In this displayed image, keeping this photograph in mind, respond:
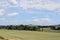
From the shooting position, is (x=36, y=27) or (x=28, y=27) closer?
(x=36, y=27)

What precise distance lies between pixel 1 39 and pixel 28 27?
36.4 meters

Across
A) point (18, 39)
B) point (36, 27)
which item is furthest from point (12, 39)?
point (36, 27)

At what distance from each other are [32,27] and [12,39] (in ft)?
114

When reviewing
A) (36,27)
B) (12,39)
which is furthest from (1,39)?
(36,27)

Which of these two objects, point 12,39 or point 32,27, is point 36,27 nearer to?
point 32,27

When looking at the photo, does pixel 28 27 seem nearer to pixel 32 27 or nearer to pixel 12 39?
pixel 32 27

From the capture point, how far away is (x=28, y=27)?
6544 cm

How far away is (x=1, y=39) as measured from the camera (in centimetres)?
2925

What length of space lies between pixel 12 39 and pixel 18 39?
1069 millimetres

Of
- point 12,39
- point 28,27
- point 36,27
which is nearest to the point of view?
point 12,39

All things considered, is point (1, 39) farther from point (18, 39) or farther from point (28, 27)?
point (28, 27)

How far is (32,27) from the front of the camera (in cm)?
6297

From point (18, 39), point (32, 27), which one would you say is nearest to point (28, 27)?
point (32, 27)

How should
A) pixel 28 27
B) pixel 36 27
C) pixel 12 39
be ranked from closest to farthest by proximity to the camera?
pixel 12 39
pixel 36 27
pixel 28 27
